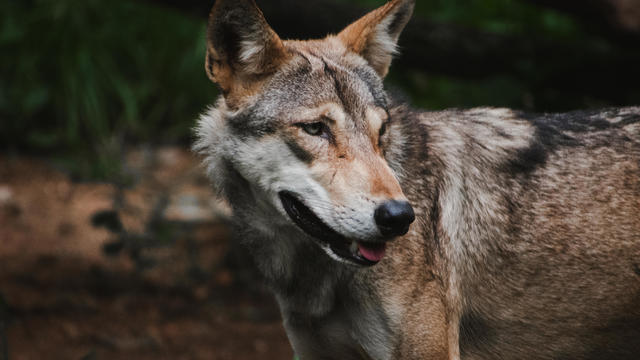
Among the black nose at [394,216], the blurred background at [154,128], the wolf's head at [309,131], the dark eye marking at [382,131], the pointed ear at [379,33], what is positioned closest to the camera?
the black nose at [394,216]

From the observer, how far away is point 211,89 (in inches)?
340

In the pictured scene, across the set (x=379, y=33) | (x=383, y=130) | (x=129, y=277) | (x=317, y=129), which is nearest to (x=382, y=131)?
(x=383, y=130)

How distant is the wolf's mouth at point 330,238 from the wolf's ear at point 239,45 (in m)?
0.58

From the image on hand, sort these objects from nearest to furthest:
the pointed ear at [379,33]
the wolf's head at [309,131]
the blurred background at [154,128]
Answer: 1. the wolf's head at [309,131]
2. the pointed ear at [379,33]
3. the blurred background at [154,128]

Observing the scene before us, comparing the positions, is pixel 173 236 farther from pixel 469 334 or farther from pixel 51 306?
pixel 469 334

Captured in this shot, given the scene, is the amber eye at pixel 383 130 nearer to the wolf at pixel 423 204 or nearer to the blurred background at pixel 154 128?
the wolf at pixel 423 204

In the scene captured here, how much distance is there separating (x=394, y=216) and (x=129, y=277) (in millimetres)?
4507

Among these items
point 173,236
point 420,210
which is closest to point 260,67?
point 420,210

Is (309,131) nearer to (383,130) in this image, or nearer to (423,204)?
(383,130)

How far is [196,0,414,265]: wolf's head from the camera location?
2.95 metres

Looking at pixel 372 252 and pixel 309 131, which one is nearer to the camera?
pixel 372 252

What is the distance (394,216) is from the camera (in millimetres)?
2824

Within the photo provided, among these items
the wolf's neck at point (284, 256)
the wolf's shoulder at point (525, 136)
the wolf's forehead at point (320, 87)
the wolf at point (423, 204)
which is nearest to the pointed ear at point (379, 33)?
the wolf at point (423, 204)

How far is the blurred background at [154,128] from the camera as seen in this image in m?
5.85
